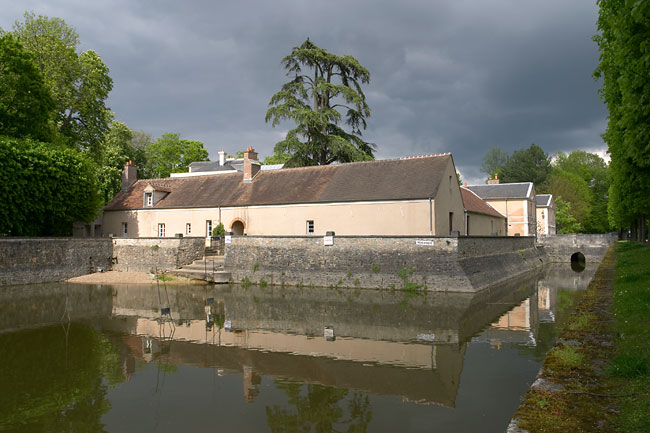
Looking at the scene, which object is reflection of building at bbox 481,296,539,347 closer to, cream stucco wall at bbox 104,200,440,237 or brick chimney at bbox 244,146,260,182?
cream stucco wall at bbox 104,200,440,237

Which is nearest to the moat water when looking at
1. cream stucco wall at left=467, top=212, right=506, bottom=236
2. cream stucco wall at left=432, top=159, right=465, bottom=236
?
cream stucco wall at left=432, top=159, right=465, bottom=236

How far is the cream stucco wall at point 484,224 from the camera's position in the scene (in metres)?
30.9

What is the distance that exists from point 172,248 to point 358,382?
1967cm

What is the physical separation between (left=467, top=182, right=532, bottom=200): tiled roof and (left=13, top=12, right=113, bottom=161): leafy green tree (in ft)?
117

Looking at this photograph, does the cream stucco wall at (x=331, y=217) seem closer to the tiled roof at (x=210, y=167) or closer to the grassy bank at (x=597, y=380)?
the grassy bank at (x=597, y=380)

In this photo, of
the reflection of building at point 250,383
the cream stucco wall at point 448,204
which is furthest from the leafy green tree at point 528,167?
the reflection of building at point 250,383

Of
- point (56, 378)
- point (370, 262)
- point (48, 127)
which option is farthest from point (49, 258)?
point (56, 378)

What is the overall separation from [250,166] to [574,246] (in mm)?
31502

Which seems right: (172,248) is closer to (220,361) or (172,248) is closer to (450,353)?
(220,361)

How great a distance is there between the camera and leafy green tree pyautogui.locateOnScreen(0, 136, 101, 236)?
22453 mm

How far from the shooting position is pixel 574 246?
136 feet

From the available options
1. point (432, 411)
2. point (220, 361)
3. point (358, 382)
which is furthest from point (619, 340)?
point (220, 361)

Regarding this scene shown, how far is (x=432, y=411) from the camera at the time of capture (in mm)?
6785

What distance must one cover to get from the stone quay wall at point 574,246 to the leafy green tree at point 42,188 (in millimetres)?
37302
